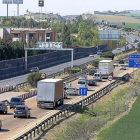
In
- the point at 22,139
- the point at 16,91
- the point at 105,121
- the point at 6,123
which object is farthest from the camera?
the point at 16,91

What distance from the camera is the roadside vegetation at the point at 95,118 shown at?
113ft

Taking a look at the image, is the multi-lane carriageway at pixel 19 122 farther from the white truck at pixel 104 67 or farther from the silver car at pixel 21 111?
the white truck at pixel 104 67

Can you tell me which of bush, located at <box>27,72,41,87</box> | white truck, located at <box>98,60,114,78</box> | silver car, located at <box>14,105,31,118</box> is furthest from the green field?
white truck, located at <box>98,60,114,78</box>

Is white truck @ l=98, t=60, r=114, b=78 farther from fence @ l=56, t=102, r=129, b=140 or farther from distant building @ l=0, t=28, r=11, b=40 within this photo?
distant building @ l=0, t=28, r=11, b=40

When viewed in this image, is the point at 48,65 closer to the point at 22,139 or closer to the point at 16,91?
the point at 16,91

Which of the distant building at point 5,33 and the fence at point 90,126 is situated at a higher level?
the distant building at point 5,33

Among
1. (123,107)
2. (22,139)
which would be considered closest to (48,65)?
(123,107)

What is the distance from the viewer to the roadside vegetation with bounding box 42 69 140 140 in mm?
34594

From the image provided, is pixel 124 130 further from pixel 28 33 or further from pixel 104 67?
pixel 28 33

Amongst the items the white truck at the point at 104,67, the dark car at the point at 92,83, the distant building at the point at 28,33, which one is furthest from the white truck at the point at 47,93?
the distant building at the point at 28,33

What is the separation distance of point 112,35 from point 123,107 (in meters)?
73.2

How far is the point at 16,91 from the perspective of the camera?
6116cm

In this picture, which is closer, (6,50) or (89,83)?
(89,83)

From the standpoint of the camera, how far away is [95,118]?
4438cm
